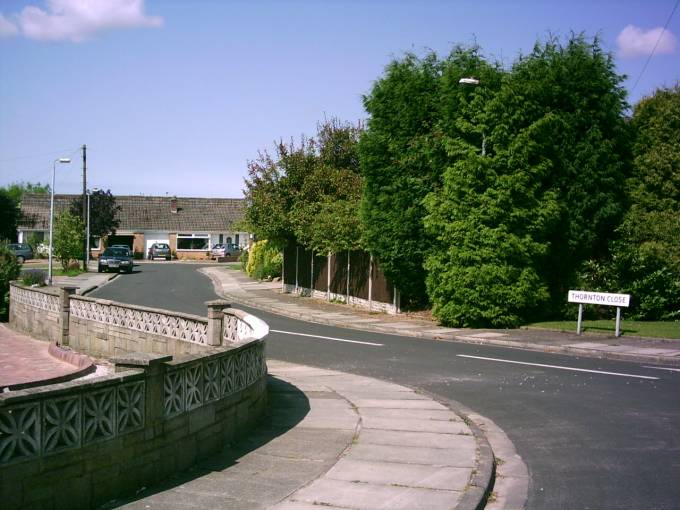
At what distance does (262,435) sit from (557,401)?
201 inches

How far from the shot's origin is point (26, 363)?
58.6 ft

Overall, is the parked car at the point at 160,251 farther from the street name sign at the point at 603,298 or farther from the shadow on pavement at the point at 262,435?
the shadow on pavement at the point at 262,435

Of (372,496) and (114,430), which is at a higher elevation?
(114,430)

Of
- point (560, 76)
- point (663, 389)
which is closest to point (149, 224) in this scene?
point (560, 76)

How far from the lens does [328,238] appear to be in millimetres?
30734

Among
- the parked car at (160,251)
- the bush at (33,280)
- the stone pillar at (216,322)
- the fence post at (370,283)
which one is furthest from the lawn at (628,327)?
the parked car at (160,251)

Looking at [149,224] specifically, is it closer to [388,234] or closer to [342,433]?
[388,234]

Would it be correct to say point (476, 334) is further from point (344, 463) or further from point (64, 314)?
point (344, 463)

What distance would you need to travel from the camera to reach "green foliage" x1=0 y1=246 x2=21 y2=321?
2873 cm

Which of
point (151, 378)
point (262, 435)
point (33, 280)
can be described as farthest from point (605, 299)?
point (33, 280)

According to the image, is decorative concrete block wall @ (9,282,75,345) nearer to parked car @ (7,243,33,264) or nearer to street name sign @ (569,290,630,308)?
street name sign @ (569,290,630,308)

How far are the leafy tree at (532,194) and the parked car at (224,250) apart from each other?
5841 cm

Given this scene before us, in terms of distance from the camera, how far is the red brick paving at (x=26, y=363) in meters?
15.8

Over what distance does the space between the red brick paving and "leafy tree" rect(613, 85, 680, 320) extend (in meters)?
16.8
